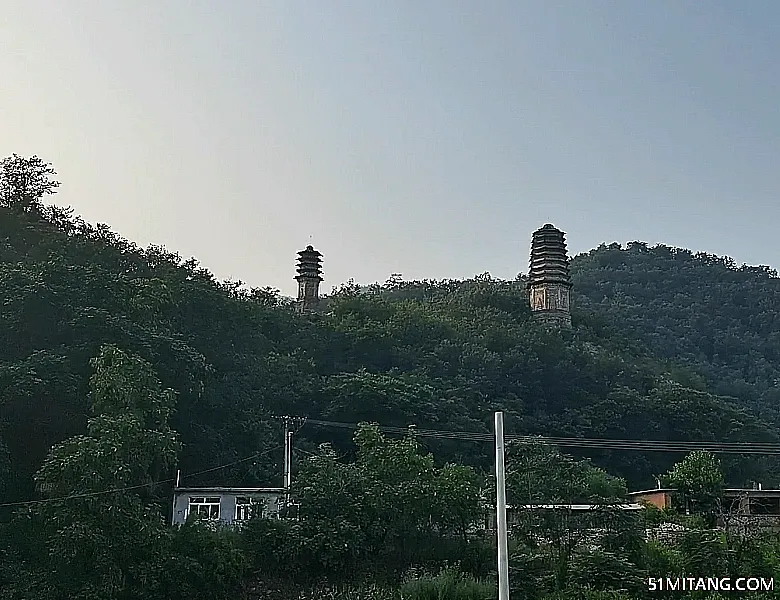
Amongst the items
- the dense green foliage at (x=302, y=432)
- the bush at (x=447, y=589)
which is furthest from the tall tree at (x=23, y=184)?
the bush at (x=447, y=589)

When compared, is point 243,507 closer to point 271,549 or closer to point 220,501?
point 220,501

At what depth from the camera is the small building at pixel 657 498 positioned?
80.1 feet

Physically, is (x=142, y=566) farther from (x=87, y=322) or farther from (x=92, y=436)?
(x=87, y=322)

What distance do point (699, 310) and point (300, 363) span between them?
28745 millimetres

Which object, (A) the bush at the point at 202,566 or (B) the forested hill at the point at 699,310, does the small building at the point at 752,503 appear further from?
(B) the forested hill at the point at 699,310

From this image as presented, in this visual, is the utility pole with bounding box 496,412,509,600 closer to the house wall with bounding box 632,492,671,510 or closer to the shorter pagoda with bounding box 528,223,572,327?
the house wall with bounding box 632,492,671,510

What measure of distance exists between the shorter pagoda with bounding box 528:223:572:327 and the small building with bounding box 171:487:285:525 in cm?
2094

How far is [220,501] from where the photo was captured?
23875 mm

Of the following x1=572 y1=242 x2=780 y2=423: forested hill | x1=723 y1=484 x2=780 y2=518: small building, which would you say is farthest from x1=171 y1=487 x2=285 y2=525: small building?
x1=572 y1=242 x2=780 y2=423: forested hill

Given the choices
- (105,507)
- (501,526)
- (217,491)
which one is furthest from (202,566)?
(501,526)

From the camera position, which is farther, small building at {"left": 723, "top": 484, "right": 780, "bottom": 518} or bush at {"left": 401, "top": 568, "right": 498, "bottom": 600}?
small building at {"left": 723, "top": 484, "right": 780, "bottom": 518}

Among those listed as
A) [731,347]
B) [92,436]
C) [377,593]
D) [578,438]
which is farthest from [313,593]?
[731,347]

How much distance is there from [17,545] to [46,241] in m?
9.12

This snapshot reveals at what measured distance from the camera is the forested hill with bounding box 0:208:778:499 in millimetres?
22578
